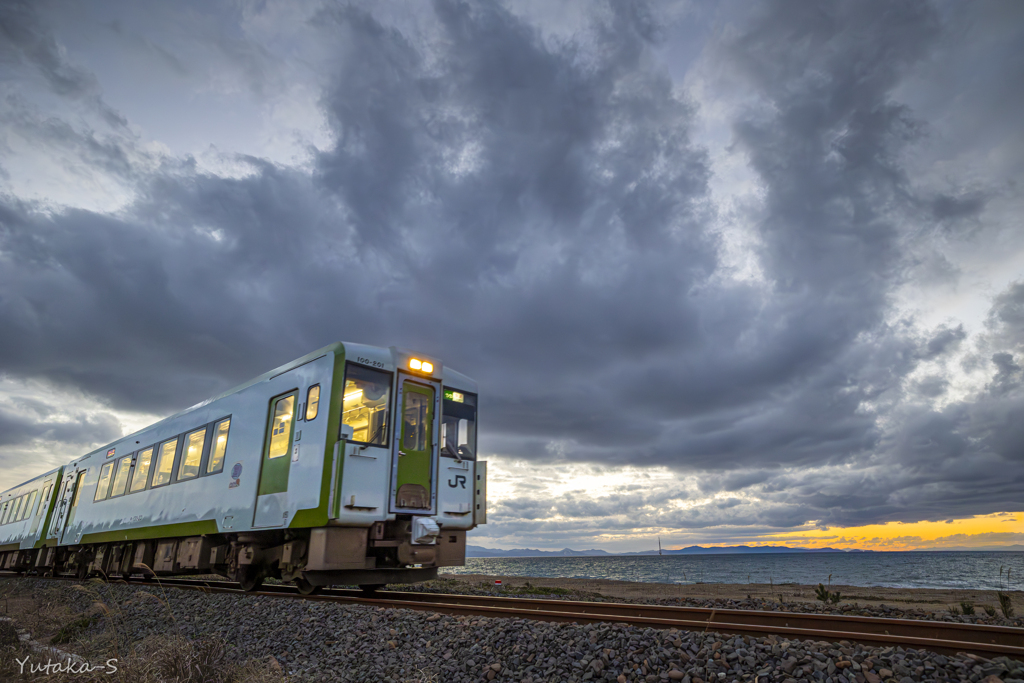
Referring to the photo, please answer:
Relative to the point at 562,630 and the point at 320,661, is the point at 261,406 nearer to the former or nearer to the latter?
the point at 320,661

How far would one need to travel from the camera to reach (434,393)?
9.45 m

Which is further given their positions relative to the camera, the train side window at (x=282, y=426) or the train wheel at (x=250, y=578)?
the train wheel at (x=250, y=578)

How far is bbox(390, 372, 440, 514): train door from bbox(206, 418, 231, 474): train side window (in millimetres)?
3646

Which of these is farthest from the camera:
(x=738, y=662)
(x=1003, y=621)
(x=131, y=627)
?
(x=131, y=627)

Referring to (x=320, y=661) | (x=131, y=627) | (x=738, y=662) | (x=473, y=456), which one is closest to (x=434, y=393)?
(x=473, y=456)

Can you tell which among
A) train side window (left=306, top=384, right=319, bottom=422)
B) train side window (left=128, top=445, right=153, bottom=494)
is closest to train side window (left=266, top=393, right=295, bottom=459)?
train side window (left=306, top=384, right=319, bottom=422)

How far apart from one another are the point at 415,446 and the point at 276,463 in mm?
2130

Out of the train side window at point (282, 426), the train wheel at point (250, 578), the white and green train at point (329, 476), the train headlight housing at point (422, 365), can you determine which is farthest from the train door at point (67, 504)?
the train headlight housing at point (422, 365)

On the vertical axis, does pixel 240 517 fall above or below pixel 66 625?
above

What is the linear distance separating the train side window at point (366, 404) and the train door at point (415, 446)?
230mm

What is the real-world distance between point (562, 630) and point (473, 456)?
4.91 m

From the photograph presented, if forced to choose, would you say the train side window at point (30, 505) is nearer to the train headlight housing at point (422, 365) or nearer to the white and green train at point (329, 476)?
the white and green train at point (329, 476)

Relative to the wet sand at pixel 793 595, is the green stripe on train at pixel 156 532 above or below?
above

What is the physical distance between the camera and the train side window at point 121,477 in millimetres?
13836
